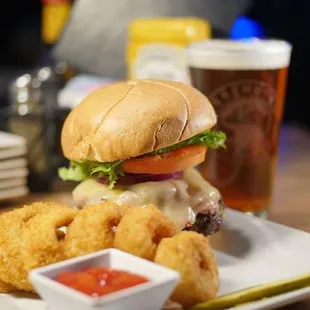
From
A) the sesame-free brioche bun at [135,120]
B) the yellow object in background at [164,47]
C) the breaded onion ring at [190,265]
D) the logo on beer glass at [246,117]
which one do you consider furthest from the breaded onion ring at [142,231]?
the yellow object in background at [164,47]

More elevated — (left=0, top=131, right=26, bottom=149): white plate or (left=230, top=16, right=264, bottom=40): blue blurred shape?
(left=230, top=16, right=264, bottom=40): blue blurred shape

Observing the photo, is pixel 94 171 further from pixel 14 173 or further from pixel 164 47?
pixel 164 47

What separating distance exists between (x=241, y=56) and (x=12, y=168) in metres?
0.72

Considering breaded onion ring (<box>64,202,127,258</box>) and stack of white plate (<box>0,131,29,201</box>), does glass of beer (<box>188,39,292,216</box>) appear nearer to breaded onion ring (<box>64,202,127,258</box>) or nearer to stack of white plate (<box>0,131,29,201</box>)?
stack of white plate (<box>0,131,29,201</box>)

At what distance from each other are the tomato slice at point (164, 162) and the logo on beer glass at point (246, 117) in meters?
0.33

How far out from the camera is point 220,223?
195 centimetres

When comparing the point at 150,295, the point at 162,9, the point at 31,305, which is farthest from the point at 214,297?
the point at 162,9

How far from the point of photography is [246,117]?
2.20 meters

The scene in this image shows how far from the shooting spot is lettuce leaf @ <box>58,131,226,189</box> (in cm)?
186

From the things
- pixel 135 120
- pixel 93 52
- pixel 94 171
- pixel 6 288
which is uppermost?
pixel 135 120

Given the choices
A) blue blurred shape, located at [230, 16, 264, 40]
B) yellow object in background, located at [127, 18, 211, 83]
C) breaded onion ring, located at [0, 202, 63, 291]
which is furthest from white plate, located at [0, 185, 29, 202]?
blue blurred shape, located at [230, 16, 264, 40]

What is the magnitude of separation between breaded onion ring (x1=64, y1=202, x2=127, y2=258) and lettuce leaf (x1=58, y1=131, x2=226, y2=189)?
292 mm

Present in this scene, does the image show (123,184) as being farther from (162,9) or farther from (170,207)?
(162,9)

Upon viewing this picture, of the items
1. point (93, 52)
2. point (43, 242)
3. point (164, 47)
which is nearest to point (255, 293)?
point (43, 242)
